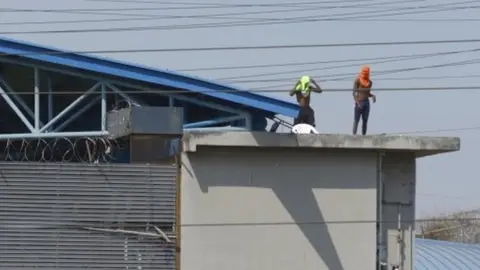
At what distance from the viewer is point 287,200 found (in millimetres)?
18969

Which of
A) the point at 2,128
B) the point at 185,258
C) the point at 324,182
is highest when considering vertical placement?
the point at 2,128

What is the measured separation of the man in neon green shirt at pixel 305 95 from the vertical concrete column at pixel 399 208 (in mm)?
1348

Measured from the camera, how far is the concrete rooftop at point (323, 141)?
18.6m

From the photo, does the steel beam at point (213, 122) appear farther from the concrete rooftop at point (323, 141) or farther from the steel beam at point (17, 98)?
the concrete rooftop at point (323, 141)

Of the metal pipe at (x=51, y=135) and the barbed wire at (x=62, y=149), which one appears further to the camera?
the metal pipe at (x=51, y=135)

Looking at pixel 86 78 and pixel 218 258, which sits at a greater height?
pixel 86 78

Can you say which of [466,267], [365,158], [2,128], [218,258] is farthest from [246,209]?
[466,267]

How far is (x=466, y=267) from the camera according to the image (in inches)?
1264

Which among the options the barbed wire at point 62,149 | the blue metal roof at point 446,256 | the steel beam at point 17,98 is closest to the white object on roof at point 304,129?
the barbed wire at point 62,149

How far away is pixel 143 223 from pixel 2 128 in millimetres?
10474

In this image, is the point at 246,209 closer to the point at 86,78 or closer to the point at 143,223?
the point at 143,223

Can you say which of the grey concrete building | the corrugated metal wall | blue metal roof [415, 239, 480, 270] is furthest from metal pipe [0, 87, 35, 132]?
blue metal roof [415, 239, 480, 270]

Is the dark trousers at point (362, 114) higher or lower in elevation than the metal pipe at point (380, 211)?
higher

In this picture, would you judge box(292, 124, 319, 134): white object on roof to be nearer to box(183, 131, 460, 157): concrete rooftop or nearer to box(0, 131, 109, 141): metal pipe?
box(183, 131, 460, 157): concrete rooftop
